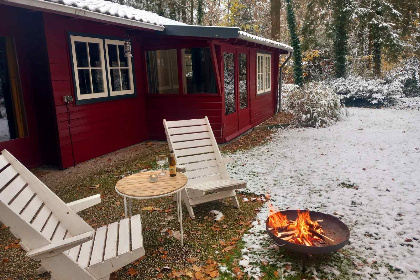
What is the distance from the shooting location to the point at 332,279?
2.74 m

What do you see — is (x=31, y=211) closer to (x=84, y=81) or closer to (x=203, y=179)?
(x=203, y=179)

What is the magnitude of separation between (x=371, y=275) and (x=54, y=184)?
4759 mm

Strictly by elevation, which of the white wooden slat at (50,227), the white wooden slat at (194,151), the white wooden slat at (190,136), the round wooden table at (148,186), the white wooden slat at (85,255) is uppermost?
the white wooden slat at (190,136)

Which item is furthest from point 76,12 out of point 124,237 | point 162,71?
point 124,237

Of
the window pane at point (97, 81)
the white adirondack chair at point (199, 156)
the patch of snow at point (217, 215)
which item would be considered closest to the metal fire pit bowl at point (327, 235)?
the patch of snow at point (217, 215)

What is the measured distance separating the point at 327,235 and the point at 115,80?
19.5 ft

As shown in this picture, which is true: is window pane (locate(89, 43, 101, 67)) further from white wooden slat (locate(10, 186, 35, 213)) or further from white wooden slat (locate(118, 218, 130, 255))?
white wooden slat (locate(118, 218, 130, 255))

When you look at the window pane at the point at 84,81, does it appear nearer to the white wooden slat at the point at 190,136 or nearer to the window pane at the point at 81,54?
the window pane at the point at 81,54

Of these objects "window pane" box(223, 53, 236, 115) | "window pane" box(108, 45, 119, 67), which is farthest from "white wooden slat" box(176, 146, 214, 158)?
"window pane" box(223, 53, 236, 115)

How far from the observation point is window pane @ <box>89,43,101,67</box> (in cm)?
668

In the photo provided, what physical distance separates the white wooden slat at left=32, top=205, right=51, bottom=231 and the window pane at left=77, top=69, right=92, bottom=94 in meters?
4.28

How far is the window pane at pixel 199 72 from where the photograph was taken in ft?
26.6

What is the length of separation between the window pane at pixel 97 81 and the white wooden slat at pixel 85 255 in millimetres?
4877

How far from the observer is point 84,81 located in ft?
21.3
